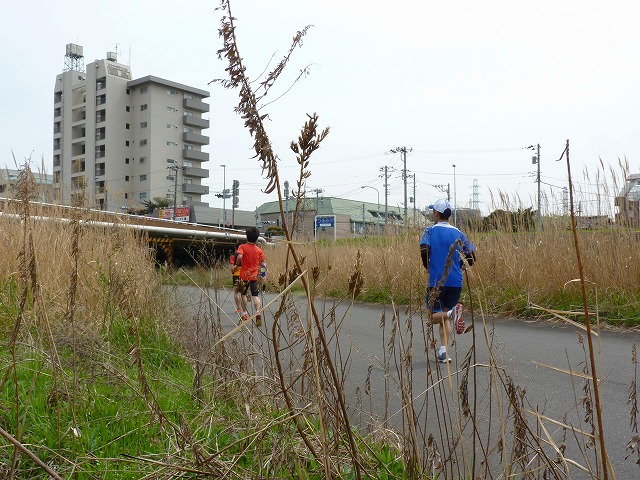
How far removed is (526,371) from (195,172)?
80.5m

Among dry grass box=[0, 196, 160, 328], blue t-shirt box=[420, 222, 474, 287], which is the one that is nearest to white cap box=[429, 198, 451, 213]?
blue t-shirt box=[420, 222, 474, 287]

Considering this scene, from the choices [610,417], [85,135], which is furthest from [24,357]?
[85,135]

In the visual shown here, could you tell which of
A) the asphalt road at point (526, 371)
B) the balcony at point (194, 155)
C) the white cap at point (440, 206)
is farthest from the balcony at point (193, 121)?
the white cap at point (440, 206)

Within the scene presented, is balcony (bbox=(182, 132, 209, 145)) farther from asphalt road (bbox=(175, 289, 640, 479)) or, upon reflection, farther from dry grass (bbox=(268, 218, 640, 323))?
asphalt road (bbox=(175, 289, 640, 479))

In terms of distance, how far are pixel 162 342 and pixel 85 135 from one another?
77050 mm

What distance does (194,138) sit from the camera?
82.2 meters

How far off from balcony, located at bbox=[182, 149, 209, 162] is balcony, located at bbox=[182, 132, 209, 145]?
4.47 feet

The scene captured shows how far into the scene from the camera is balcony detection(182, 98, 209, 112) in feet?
269

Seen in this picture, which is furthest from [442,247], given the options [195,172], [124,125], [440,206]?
[195,172]

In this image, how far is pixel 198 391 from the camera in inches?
129

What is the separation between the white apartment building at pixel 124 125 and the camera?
75.4 metres

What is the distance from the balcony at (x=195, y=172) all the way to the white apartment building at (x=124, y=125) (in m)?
0.16

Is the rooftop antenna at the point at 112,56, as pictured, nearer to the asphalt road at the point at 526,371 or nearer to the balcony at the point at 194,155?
the balcony at the point at 194,155

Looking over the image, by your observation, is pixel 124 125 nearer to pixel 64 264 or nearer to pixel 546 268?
pixel 546 268
